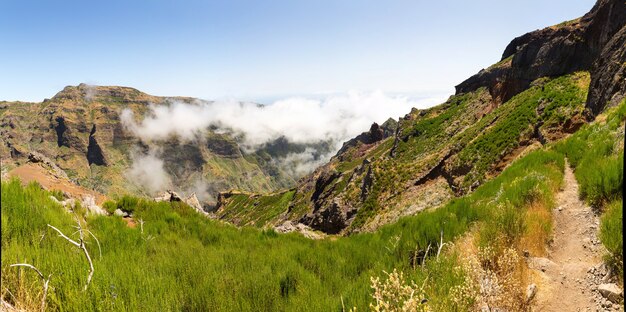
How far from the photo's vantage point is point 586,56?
5412 centimetres

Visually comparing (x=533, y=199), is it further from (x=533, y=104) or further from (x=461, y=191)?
(x=533, y=104)

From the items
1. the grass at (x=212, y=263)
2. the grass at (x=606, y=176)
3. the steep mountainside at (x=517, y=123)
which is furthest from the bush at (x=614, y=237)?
the steep mountainside at (x=517, y=123)

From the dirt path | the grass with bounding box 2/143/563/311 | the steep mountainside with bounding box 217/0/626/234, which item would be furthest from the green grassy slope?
the grass with bounding box 2/143/563/311

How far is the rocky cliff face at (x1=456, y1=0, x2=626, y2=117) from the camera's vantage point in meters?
26.1

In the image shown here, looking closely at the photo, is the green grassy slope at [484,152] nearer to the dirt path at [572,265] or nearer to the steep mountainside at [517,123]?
the steep mountainside at [517,123]

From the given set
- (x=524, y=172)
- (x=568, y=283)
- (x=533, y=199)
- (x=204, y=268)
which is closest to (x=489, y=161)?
(x=524, y=172)

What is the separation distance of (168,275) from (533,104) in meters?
56.0

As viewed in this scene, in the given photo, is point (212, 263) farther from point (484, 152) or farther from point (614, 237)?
point (484, 152)

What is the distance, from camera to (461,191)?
3703cm

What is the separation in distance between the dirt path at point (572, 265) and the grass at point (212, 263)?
864mm

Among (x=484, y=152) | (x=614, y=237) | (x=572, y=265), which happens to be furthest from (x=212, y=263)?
(x=484, y=152)

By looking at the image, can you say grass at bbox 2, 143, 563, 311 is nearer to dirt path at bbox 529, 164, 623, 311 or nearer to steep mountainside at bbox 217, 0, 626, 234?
dirt path at bbox 529, 164, 623, 311

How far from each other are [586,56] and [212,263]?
69.4 meters

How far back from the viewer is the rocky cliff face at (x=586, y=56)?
1027 inches
